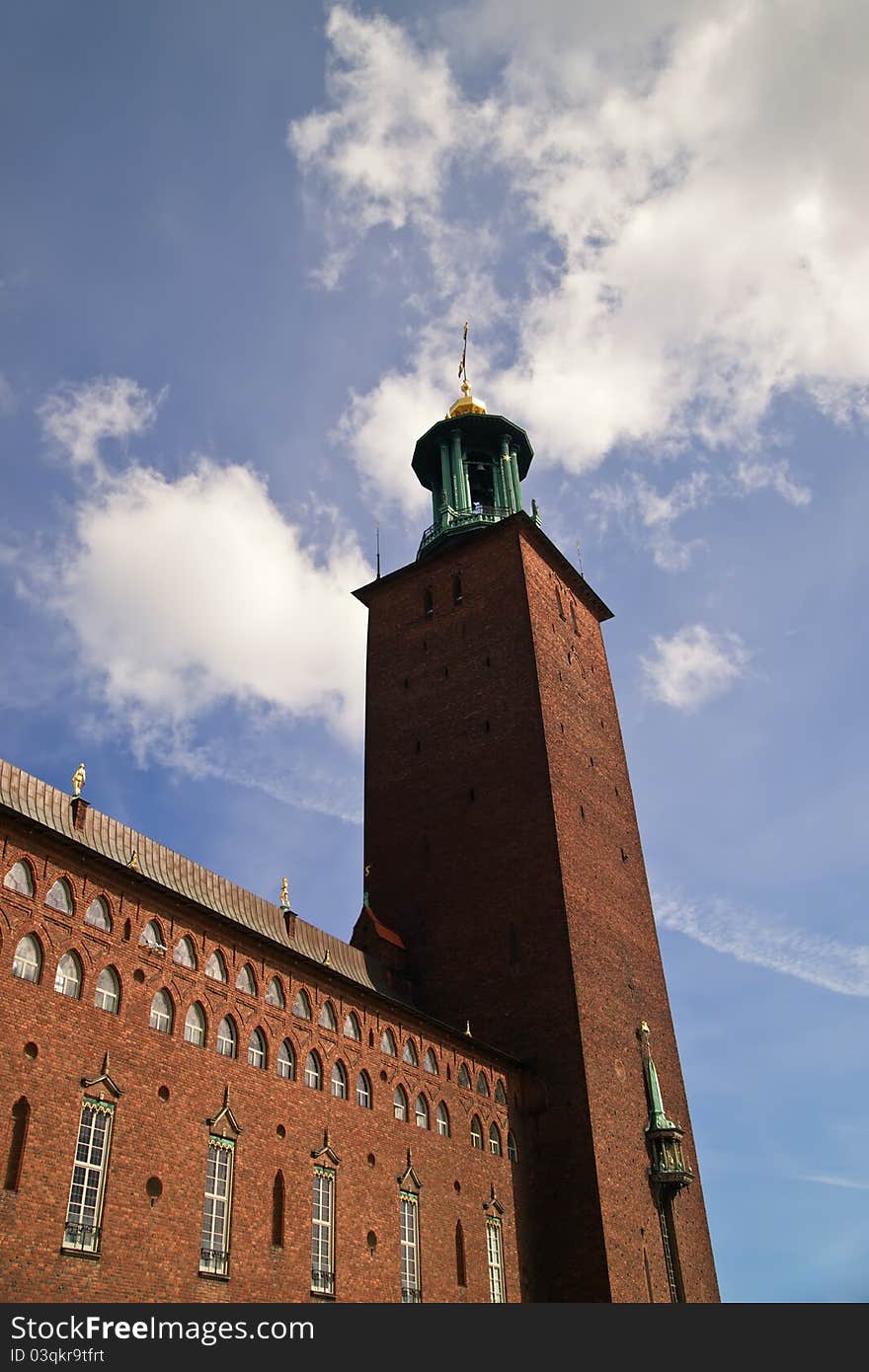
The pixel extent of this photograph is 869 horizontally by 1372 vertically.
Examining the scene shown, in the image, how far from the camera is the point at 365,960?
30.8 meters

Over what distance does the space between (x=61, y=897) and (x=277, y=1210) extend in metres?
7.14

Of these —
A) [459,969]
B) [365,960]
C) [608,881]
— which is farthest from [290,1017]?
[608,881]

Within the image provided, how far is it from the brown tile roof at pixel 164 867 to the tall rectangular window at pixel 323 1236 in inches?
164

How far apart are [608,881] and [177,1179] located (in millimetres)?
18465

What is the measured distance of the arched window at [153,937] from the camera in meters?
20.2

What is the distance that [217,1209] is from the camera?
1958cm

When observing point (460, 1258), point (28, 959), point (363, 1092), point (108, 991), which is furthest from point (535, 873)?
point (28, 959)

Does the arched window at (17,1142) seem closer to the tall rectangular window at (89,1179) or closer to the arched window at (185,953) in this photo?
the tall rectangular window at (89,1179)

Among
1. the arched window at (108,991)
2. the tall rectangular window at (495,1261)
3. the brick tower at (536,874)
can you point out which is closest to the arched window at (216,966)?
the arched window at (108,991)

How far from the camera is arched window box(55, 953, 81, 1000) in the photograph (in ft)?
59.6

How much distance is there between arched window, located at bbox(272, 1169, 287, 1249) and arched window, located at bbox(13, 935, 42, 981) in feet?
21.2

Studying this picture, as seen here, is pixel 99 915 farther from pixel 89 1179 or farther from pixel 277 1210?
pixel 277 1210

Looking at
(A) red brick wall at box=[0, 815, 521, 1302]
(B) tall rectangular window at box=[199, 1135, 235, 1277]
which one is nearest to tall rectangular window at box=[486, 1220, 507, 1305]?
(A) red brick wall at box=[0, 815, 521, 1302]

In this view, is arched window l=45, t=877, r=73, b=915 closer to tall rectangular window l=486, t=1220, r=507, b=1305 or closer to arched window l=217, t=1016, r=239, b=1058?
arched window l=217, t=1016, r=239, b=1058
